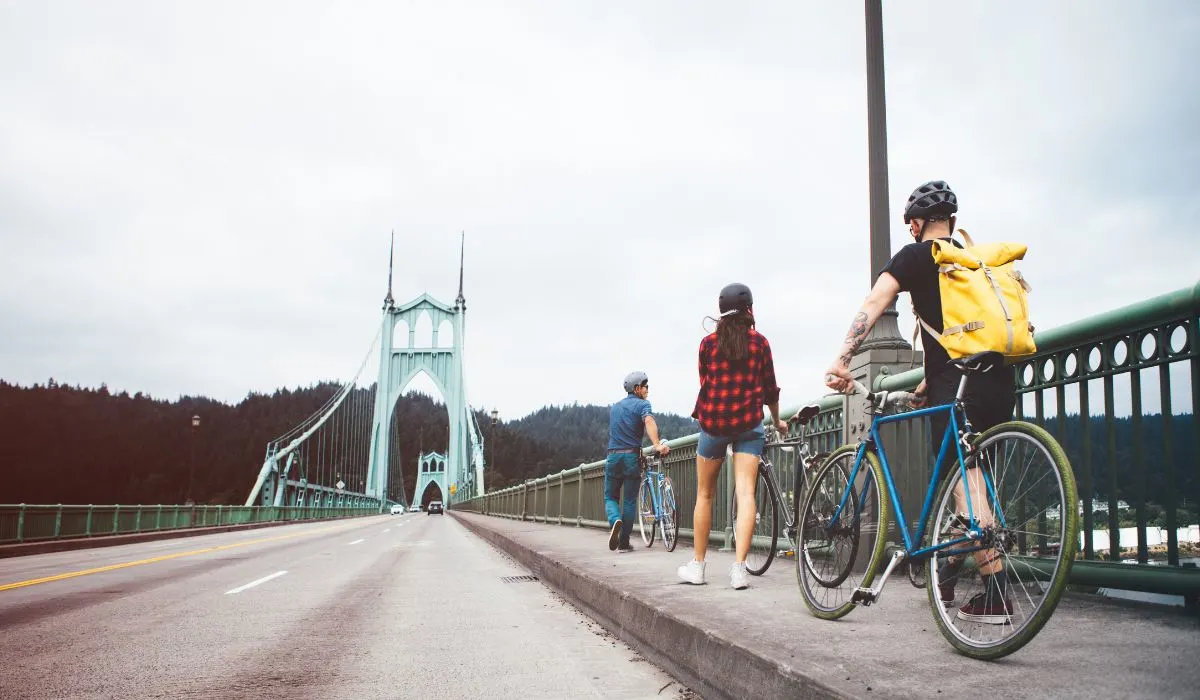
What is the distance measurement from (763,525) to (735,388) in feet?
8.42

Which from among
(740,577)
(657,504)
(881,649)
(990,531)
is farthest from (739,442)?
(657,504)

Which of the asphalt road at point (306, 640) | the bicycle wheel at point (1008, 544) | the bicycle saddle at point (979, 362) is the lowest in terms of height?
the asphalt road at point (306, 640)

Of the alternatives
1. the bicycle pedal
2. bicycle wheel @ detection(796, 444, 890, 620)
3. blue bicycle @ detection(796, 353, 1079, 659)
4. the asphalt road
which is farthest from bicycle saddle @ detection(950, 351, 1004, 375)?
the asphalt road

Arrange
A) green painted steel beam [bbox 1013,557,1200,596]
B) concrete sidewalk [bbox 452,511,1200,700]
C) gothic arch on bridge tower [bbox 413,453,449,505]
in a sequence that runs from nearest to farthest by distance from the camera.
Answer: concrete sidewalk [bbox 452,511,1200,700] → green painted steel beam [bbox 1013,557,1200,596] → gothic arch on bridge tower [bbox 413,453,449,505]

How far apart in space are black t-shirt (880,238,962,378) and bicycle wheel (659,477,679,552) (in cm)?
534

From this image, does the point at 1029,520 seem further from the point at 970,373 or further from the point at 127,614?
the point at 127,614

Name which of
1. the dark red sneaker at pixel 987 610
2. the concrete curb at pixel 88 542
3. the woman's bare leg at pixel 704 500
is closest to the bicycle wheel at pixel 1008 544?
the dark red sneaker at pixel 987 610

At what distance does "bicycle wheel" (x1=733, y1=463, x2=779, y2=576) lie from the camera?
566 cm

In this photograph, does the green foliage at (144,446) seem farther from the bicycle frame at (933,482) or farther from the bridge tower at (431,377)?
the bicycle frame at (933,482)

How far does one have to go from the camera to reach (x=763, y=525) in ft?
24.0

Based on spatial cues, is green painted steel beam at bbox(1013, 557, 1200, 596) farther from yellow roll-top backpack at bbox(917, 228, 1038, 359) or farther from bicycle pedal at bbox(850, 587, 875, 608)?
yellow roll-top backpack at bbox(917, 228, 1038, 359)

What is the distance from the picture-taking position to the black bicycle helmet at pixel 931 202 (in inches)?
140

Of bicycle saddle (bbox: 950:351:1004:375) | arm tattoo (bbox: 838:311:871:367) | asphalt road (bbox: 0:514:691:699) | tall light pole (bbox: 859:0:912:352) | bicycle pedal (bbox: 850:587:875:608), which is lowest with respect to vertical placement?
asphalt road (bbox: 0:514:691:699)

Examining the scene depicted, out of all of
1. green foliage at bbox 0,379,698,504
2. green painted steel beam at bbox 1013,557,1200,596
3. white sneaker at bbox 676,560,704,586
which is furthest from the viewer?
green foliage at bbox 0,379,698,504
